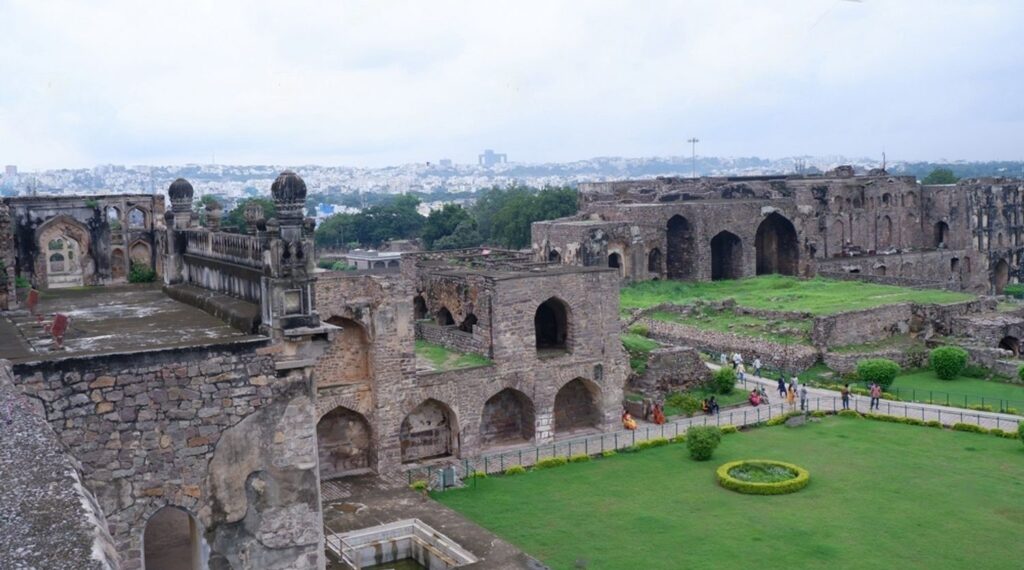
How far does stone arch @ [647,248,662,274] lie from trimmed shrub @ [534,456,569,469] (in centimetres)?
2204

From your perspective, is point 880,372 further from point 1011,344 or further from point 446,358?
point 446,358

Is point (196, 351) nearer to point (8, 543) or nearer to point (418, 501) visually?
point (8, 543)

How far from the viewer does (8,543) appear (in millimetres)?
4633

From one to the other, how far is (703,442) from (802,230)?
1000 inches

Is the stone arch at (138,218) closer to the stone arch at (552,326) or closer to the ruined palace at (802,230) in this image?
the stone arch at (552,326)

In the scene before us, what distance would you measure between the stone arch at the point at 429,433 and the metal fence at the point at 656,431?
608 mm

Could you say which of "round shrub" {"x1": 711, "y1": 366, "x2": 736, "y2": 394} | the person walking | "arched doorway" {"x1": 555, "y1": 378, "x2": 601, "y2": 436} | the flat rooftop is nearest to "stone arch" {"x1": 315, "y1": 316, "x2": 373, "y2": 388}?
the flat rooftop

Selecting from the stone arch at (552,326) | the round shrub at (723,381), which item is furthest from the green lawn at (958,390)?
the stone arch at (552,326)

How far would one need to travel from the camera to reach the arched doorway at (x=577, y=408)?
77.3ft

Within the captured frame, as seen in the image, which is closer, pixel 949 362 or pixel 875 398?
pixel 875 398

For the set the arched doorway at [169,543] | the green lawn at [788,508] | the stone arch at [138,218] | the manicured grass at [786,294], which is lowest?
the green lawn at [788,508]

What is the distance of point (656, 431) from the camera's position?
2317 cm

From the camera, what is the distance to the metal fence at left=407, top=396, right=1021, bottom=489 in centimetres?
2039

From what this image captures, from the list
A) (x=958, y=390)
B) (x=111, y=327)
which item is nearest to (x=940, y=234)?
(x=958, y=390)
